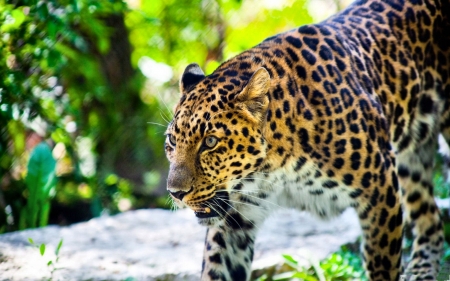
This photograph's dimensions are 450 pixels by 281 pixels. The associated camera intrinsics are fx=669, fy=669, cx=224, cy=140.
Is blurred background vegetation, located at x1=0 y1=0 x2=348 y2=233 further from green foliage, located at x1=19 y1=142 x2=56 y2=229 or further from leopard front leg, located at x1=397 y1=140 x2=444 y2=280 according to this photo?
leopard front leg, located at x1=397 y1=140 x2=444 y2=280

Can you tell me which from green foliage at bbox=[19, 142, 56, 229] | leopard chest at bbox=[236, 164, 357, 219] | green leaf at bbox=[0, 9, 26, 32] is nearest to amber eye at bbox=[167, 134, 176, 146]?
leopard chest at bbox=[236, 164, 357, 219]

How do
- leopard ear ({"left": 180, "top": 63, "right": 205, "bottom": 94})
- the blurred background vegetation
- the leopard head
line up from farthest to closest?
the blurred background vegetation, leopard ear ({"left": 180, "top": 63, "right": 205, "bottom": 94}), the leopard head

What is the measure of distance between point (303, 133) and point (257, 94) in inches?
20.3

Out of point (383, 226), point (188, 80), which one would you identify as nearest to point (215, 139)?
point (188, 80)

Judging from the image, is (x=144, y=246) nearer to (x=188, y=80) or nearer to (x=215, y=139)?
(x=188, y=80)

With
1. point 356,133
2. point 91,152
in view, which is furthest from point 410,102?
point 91,152

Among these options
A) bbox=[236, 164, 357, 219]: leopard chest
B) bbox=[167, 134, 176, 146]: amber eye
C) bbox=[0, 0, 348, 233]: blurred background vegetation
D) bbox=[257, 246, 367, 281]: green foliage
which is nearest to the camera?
bbox=[167, 134, 176, 146]: amber eye

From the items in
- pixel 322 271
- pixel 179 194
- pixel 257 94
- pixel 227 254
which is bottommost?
pixel 322 271

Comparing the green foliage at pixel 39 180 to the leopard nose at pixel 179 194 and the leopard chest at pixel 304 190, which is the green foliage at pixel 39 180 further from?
the leopard nose at pixel 179 194

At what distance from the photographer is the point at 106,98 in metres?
10.2

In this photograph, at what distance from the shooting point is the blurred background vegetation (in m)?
7.78

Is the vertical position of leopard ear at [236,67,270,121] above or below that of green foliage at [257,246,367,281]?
above

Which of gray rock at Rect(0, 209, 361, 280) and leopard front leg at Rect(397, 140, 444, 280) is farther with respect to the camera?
leopard front leg at Rect(397, 140, 444, 280)

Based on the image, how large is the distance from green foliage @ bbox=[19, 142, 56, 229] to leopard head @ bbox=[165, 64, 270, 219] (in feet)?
10.9
